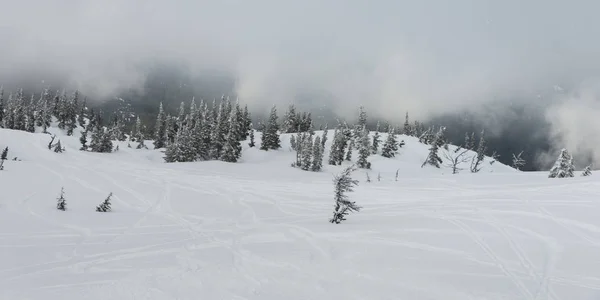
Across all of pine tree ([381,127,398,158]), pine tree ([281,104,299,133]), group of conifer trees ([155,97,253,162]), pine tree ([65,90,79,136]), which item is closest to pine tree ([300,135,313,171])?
group of conifer trees ([155,97,253,162])

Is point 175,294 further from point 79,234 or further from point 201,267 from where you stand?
point 79,234

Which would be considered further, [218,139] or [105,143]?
[218,139]

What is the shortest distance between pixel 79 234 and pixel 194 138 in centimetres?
5865

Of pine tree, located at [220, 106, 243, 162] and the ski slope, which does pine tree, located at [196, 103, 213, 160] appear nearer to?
pine tree, located at [220, 106, 243, 162]

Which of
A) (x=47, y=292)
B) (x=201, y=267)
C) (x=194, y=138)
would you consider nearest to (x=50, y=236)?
(x=47, y=292)

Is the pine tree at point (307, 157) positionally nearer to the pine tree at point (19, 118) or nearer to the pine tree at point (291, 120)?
the pine tree at point (291, 120)

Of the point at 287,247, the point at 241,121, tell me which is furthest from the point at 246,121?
A: the point at 287,247

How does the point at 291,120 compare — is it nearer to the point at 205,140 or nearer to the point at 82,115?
the point at 205,140

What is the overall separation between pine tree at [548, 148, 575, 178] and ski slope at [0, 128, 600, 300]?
2673 centimetres

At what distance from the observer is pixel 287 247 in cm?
1292

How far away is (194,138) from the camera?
229 feet

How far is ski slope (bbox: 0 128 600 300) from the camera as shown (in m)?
9.07

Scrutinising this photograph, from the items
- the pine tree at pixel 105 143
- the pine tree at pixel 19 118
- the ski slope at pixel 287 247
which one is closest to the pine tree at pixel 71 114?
the pine tree at pixel 19 118

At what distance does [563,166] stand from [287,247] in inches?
1959
